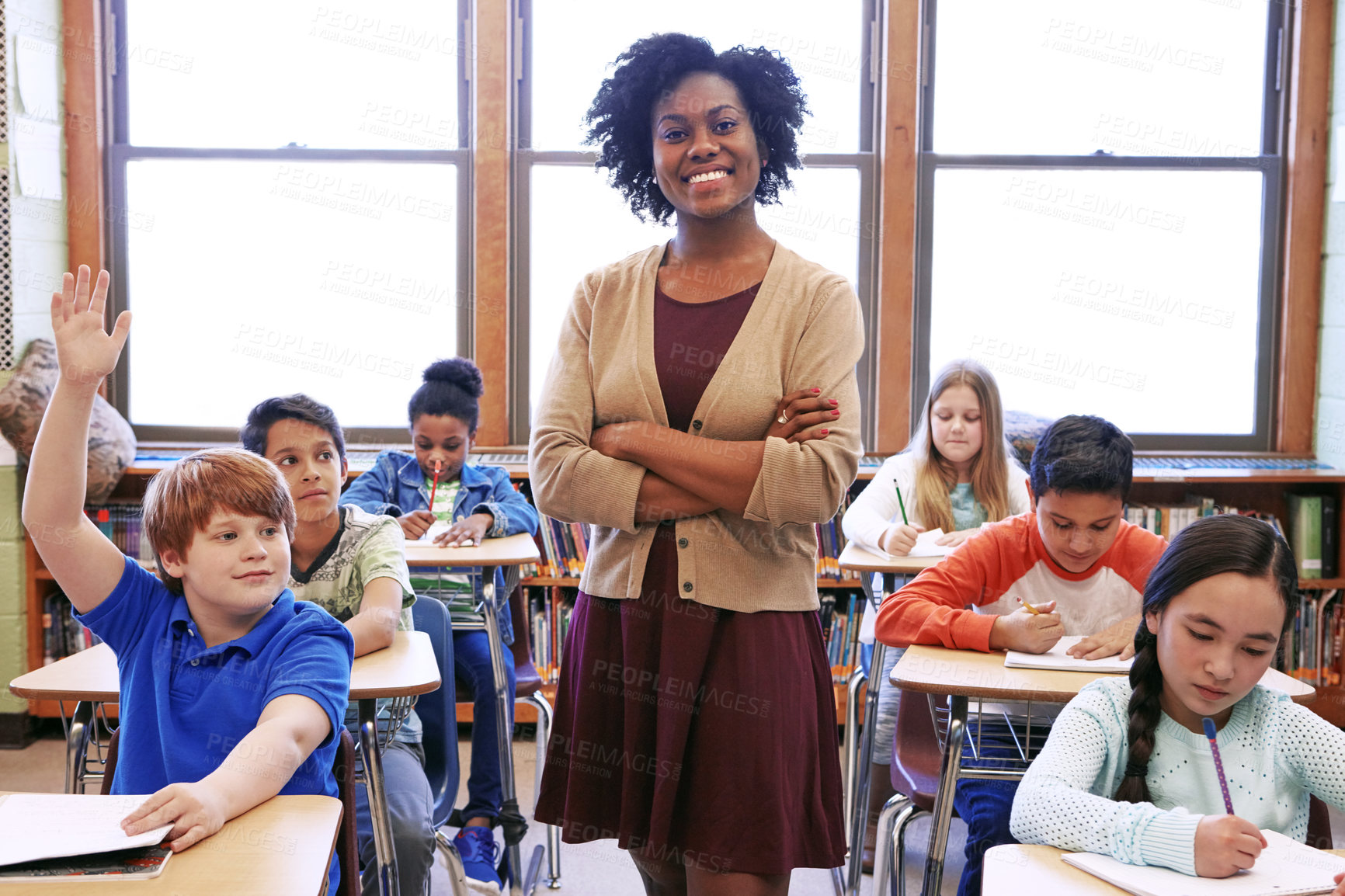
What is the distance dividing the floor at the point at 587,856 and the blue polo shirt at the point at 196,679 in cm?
125

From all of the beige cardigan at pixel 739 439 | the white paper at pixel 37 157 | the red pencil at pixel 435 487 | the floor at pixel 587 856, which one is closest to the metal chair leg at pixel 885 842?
the floor at pixel 587 856

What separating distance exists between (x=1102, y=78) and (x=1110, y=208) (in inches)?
18.5

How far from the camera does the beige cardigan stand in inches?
58.4

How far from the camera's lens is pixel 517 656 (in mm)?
2850

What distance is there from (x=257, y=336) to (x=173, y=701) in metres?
3.01

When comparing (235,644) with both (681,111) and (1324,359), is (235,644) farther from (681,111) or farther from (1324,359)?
(1324,359)

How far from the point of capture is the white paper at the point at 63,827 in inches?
40.8

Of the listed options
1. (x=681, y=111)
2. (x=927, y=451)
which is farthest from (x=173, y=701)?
(x=927, y=451)

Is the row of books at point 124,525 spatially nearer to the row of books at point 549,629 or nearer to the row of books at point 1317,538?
the row of books at point 549,629

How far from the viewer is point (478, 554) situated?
2637mm

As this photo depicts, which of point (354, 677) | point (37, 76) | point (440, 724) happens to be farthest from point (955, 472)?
point (37, 76)

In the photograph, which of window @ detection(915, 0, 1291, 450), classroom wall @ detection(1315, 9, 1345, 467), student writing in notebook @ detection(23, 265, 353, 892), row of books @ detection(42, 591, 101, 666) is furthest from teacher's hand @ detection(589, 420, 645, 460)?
classroom wall @ detection(1315, 9, 1345, 467)

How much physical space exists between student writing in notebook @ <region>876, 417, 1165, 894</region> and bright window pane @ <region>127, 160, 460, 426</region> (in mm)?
2582

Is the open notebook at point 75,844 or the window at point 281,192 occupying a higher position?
the window at point 281,192
